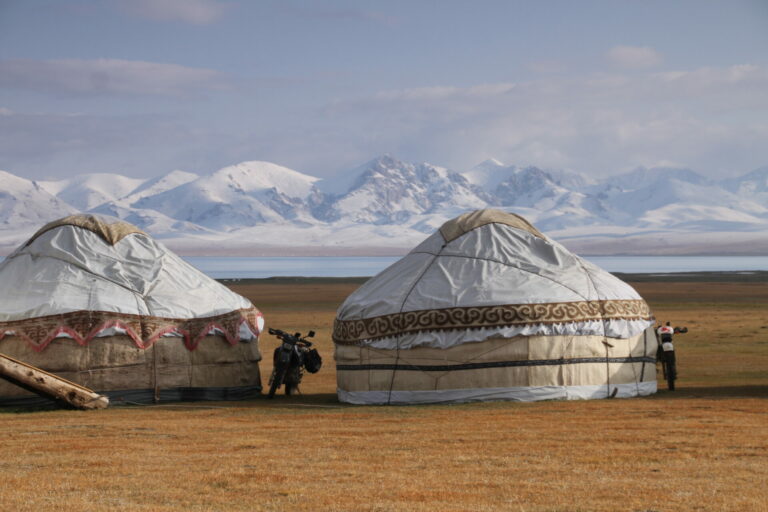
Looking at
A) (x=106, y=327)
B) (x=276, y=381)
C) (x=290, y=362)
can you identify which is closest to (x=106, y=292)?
(x=106, y=327)

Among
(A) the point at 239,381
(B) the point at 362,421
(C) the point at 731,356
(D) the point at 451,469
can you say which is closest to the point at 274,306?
(C) the point at 731,356

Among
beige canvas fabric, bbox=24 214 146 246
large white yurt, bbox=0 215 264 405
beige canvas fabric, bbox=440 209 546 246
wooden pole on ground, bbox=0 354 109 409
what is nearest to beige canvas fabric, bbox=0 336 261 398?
large white yurt, bbox=0 215 264 405

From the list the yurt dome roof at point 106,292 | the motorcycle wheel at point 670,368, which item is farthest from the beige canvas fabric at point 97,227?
the motorcycle wheel at point 670,368

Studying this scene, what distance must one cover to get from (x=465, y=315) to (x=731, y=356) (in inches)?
433

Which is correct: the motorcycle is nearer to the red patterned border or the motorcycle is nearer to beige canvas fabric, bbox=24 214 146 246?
the red patterned border

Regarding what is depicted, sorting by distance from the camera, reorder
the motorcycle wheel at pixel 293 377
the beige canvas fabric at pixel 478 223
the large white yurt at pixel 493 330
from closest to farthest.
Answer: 1. the large white yurt at pixel 493 330
2. the beige canvas fabric at pixel 478 223
3. the motorcycle wheel at pixel 293 377

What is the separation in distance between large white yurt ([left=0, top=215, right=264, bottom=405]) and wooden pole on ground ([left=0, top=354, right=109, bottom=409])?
53 centimetres

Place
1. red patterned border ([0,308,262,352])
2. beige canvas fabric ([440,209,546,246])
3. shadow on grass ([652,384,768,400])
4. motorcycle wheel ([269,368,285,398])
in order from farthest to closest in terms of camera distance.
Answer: motorcycle wheel ([269,368,285,398])
beige canvas fabric ([440,209,546,246])
red patterned border ([0,308,262,352])
shadow on grass ([652,384,768,400])

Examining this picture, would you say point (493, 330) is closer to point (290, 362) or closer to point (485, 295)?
point (485, 295)

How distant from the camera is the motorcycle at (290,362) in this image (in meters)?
18.5

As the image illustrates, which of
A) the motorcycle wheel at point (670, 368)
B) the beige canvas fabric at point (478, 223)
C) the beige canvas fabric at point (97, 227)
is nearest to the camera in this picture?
the motorcycle wheel at point (670, 368)

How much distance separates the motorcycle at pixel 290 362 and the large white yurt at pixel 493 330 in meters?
1.30

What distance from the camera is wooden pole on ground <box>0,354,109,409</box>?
15.9 metres

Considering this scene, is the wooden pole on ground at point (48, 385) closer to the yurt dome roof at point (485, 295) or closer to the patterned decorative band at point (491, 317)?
the yurt dome roof at point (485, 295)
